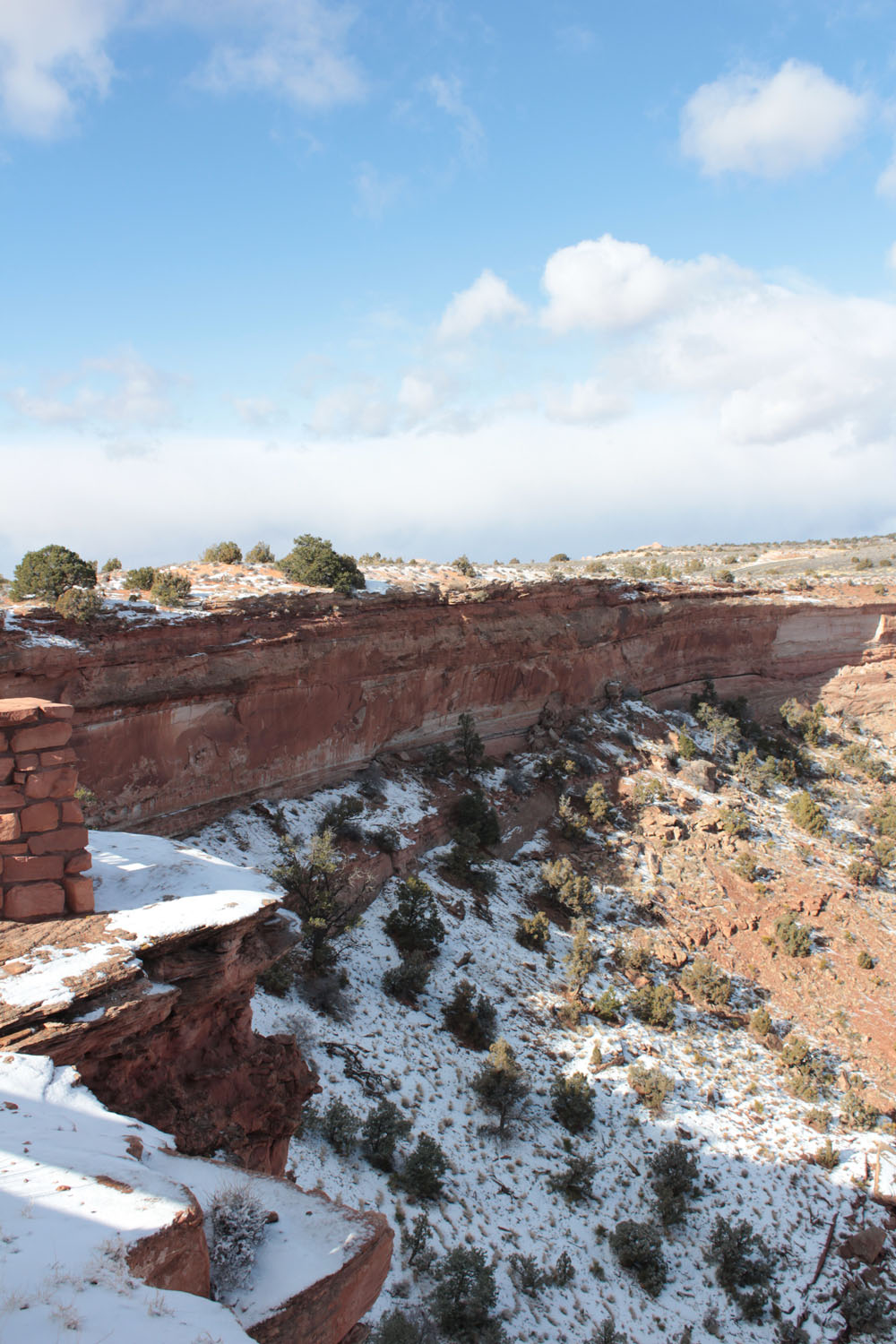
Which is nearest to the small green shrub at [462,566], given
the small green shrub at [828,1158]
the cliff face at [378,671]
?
the cliff face at [378,671]

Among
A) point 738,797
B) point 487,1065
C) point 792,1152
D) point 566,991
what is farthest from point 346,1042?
point 738,797

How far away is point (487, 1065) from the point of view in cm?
1401

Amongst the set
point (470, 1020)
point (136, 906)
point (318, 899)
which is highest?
point (136, 906)

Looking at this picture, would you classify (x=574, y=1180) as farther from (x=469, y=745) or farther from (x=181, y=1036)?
(x=469, y=745)

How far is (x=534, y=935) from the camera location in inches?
729

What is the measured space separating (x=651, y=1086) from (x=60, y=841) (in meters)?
12.8

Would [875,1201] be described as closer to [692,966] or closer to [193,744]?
[692,966]

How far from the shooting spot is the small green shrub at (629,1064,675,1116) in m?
14.2

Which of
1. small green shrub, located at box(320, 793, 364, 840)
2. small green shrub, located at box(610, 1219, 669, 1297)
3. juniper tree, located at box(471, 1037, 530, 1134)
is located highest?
small green shrub, located at box(320, 793, 364, 840)

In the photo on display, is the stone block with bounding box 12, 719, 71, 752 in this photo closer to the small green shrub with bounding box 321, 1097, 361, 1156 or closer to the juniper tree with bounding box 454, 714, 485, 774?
the small green shrub with bounding box 321, 1097, 361, 1156

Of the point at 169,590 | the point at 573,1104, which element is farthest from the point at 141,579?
the point at 573,1104

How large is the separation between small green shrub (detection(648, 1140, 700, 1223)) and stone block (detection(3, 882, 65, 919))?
451 inches

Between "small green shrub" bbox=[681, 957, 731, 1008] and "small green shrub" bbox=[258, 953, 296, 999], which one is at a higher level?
"small green shrub" bbox=[258, 953, 296, 999]

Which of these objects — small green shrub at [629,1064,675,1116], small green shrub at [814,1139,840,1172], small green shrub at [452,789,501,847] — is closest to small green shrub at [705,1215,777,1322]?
small green shrub at [629,1064,675,1116]
